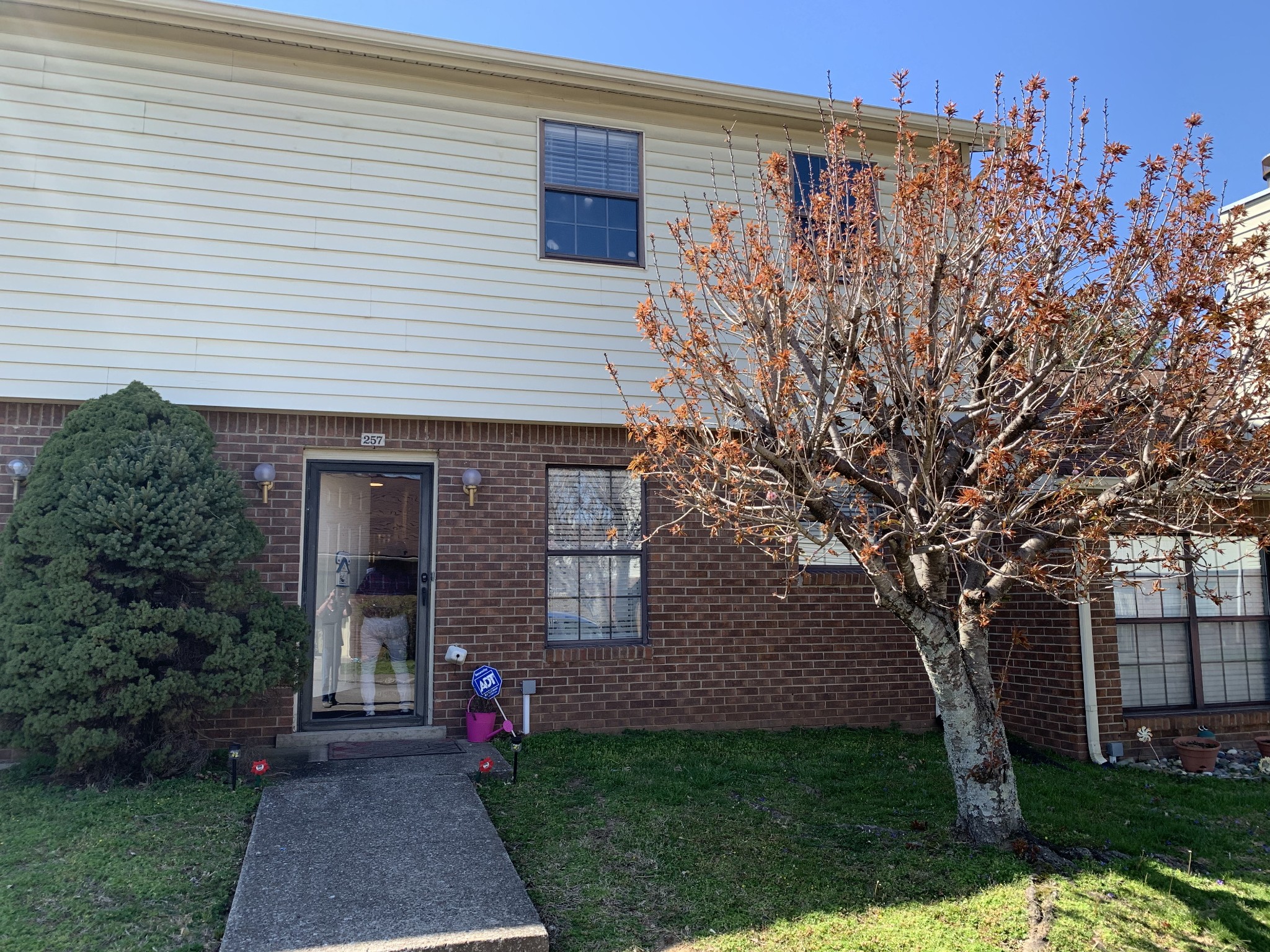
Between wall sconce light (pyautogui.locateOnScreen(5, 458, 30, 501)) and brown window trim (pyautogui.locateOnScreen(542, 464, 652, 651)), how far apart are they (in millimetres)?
3869

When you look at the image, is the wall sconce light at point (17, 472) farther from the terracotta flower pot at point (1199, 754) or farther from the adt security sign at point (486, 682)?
the terracotta flower pot at point (1199, 754)

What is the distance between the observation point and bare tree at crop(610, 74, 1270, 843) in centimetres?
442

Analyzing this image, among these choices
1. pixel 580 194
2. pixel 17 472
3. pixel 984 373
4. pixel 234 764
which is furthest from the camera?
pixel 580 194

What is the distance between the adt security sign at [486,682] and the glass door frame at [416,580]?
1.62ft

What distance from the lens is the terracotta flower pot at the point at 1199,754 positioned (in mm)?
7473

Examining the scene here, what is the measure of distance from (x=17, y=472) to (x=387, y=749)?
3.37 metres

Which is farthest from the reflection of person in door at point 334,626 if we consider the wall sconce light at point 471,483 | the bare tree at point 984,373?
the bare tree at point 984,373

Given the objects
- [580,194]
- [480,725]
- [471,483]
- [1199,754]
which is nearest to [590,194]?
[580,194]

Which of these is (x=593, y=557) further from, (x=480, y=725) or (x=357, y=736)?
(x=357, y=736)

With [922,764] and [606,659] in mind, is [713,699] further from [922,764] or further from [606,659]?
[922,764]

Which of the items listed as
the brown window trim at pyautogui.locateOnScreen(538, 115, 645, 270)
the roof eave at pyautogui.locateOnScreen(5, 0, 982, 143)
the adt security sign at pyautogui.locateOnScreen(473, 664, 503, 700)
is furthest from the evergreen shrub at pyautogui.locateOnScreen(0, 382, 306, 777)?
the brown window trim at pyautogui.locateOnScreen(538, 115, 645, 270)

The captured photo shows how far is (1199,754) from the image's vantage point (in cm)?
748

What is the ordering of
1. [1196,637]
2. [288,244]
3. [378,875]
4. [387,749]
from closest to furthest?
[378,875]
[387,749]
[288,244]
[1196,637]

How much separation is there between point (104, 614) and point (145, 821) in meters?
1.31
